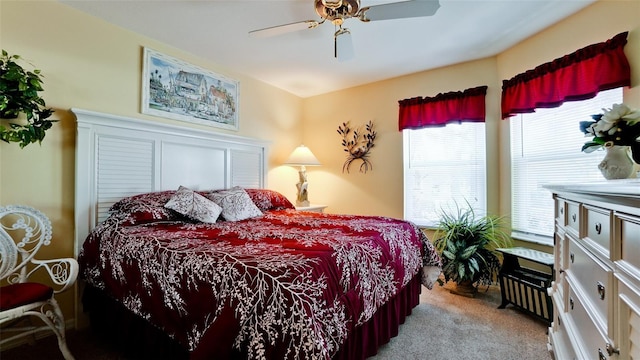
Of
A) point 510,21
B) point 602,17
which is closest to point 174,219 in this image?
point 510,21

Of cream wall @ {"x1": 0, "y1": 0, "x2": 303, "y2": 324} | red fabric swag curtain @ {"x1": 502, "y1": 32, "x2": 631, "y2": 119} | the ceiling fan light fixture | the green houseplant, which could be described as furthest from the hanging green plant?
red fabric swag curtain @ {"x1": 502, "y1": 32, "x2": 631, "y2": 119}

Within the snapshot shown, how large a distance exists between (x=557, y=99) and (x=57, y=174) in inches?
157

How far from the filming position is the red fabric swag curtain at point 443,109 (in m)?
2.96

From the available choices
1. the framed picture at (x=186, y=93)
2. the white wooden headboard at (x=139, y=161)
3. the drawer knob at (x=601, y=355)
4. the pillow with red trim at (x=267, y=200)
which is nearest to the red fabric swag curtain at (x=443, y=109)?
the pillow with red trim at (x=267, y=200)

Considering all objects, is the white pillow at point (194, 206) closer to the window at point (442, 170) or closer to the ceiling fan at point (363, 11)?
the ceiling fan at point (363, 11)

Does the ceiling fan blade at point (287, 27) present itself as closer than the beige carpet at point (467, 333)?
No

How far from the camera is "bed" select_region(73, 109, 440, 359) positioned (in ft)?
3.50

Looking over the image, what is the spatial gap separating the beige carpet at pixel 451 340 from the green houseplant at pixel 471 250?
27 cm

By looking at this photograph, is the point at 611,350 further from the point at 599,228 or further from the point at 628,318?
the point at 599,228

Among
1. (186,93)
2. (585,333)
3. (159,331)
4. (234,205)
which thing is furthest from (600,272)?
(186,93)

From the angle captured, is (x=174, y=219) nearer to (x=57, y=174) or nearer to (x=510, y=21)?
(x=57, y=174)

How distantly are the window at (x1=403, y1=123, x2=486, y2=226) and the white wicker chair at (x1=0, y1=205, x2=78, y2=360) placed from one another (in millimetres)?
3205

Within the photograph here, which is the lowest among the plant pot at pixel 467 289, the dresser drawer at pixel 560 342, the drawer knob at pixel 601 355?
the plant pot at pixel 467 289

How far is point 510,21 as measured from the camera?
7.50ft
